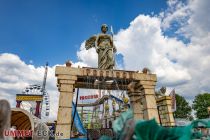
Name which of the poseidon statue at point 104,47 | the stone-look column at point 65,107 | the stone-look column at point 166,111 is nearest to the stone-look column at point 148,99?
the stone-look column at point 166,111

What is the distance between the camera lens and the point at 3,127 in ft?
8.36

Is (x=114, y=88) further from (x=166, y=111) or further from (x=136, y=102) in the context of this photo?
(x=166, y=111)

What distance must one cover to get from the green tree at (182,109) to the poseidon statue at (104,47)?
3659cm

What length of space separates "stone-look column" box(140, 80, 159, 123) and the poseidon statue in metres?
2.14

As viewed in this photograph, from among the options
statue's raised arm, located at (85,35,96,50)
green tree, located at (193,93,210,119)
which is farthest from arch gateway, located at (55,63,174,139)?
green tree, located at (193,93,210,119)

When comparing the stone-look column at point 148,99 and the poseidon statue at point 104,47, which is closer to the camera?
the stone-look column at point 148,99

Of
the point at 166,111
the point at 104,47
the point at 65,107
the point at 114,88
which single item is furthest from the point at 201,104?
the point at 65,107

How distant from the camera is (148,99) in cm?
1052

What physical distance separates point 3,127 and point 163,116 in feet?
35.1

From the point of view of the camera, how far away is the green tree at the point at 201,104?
41.2 metres

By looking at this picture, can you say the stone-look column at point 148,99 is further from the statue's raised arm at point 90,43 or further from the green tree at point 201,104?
the green tree at point 201,104

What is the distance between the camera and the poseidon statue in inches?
446

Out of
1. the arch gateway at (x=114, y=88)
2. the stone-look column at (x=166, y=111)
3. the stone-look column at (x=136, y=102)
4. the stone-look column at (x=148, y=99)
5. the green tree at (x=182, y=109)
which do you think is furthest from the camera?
the green tree at (x=182, y=109)

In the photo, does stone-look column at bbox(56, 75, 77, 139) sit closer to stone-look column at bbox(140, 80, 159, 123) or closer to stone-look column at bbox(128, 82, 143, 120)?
stone-look column at bbox(140, 80, 159, 123)
